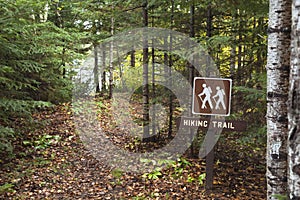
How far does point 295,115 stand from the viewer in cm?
168

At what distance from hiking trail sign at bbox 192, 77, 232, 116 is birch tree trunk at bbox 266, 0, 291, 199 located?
6.95 ft

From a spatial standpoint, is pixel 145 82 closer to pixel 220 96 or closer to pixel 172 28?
pixel 172 28

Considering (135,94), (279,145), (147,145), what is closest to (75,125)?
(147,145)

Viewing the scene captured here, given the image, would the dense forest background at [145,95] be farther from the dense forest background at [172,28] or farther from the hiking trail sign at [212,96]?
the hiking trail sign at [212,96]

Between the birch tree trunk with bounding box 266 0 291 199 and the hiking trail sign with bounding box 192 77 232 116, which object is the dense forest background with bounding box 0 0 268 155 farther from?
the birch tree trunk with bounding box 266 0 291 199

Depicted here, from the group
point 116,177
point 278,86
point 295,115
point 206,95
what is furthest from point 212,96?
point 295,115

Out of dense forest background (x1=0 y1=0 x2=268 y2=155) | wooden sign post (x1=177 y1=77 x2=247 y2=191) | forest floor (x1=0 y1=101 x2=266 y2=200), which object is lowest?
forest floor (x1=0 y1=101 x2=266 y2=200)

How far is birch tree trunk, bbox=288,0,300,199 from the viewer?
65.8 inches

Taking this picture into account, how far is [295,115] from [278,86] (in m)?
1.30

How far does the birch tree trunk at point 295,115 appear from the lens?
5.49 feet

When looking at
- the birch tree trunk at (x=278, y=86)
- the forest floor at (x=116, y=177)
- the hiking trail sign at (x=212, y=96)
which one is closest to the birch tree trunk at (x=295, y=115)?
the birch tree trunk at (x=278, y=86)

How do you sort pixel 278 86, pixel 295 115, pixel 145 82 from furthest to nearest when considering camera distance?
pixel 145 82
pixel 278 86
pixel 295 115

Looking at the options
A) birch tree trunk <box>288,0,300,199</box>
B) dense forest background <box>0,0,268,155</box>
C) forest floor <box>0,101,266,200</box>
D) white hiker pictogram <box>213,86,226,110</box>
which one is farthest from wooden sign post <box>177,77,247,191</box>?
birch tree trunk <box>288,0,300,199</box>

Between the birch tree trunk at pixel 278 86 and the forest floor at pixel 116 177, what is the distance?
110 inches
